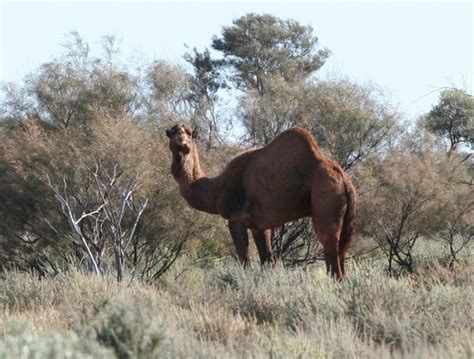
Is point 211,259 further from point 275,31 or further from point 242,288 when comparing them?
point 275,31

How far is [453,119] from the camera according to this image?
110ft

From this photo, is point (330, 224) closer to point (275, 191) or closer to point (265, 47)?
point (275, 191)

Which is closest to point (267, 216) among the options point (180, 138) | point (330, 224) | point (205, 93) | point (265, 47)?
point (330, 224)

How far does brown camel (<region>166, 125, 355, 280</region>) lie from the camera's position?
60.2ft

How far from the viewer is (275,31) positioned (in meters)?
51.5

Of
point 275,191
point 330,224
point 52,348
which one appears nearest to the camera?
point 52,348

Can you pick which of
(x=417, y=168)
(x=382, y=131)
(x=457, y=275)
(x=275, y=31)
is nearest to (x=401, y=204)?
(x=417, y=168)

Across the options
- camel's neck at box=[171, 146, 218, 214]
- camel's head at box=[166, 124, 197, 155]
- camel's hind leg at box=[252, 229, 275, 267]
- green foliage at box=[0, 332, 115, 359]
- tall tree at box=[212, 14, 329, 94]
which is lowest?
green foliage at box=[0, 332, 115, 359]

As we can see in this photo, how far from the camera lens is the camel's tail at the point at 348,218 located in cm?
1839

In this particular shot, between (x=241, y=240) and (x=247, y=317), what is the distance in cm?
519

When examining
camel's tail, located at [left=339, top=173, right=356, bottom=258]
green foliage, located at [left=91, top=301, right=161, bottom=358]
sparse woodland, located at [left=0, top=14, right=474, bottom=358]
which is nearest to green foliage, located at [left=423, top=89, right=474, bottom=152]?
sparse woodland, located at [left=0, top=14, right=474, bottom=358]

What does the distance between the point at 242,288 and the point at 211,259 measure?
12.1m

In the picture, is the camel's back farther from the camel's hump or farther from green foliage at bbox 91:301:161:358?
green foliage at bbox 91:301:161:358

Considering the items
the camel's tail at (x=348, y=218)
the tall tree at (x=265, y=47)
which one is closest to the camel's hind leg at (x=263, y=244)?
the camel's tail at (x=348, y=218)
